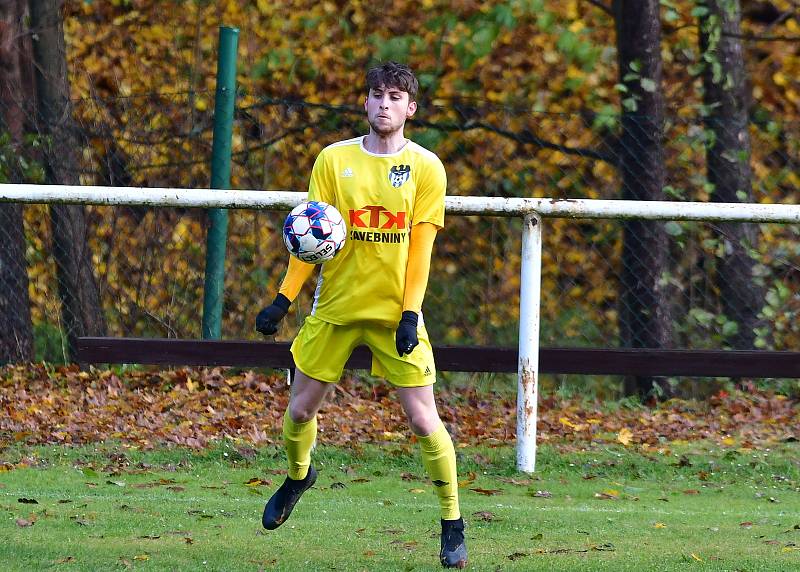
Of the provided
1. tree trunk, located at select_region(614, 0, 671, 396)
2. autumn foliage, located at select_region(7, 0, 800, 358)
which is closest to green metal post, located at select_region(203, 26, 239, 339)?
autumn foliage, located at select_region(7, 0, 800, 358)

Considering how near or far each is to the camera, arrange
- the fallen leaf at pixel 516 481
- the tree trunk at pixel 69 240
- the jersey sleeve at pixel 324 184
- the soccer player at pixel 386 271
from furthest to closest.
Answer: the tree trunk at pixel 69 240
the fallen leaf at pixel 516 481
the jersey sleeve at pixel 324 184
the soccer player at pixel 386 271

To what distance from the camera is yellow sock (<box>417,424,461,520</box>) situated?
17.4 feet

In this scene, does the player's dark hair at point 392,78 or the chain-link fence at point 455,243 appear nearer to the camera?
the player's dark hair at point 392,78

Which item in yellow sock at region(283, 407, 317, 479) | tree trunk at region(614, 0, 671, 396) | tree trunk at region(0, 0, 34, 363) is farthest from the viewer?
tree trunk at region(0, 0, 34, 363)

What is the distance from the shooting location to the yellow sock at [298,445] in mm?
5598

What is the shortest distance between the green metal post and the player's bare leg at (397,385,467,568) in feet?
13.3

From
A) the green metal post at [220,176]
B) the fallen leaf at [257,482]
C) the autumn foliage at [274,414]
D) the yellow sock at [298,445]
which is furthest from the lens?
the green metal post at [220,176]

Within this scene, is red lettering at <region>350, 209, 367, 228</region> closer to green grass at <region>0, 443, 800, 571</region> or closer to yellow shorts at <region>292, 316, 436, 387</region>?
yellow shorts at <region>292, 316, 436, 387</region>

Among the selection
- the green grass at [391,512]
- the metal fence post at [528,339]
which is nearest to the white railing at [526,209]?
the metal fence post at [528,339]

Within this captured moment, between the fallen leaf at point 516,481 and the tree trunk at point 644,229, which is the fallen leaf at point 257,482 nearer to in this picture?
the fallen leaf at point 516,481

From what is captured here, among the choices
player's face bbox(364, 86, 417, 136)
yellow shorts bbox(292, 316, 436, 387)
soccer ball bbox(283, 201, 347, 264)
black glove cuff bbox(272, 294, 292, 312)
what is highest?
player's face bbox(364, 86, 417, 136)

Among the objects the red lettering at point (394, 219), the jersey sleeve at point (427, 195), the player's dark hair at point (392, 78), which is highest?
the player's dark hair at point (392, 78)

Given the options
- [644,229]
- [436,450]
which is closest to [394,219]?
[436,450]

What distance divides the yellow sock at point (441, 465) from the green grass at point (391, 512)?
248mm
